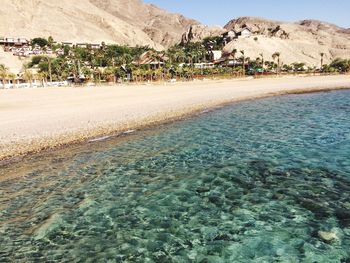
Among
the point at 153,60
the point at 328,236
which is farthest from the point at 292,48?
the point at 328,236

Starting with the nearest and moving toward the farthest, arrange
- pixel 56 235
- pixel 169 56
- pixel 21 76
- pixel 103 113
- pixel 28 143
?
1. pixel 56 235
2. pixel 28 143
3. pixel 103 113
4. pixel 21 76
5. pixel 169 56

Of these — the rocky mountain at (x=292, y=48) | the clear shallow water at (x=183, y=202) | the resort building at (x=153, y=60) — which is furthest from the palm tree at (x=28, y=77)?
the rocky mountain at (x=292, y=48)

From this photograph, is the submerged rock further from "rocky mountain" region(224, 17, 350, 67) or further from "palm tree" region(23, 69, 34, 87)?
"rocky mountain" region(224, 17, 350, 67)

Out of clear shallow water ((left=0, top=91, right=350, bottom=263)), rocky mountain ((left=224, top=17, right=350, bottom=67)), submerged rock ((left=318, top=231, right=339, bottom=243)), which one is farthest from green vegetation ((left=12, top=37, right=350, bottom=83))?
submerged rock ((left=318, top=231, right=339, bottom=243))

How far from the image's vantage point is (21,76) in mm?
94438

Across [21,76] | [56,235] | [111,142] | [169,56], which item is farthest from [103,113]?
[169,56]

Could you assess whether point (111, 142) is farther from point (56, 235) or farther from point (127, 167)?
point (56, 235)

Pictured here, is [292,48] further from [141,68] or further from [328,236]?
[328,236]

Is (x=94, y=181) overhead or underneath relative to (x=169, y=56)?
underneath

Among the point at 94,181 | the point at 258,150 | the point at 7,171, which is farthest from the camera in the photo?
the point at 258,150

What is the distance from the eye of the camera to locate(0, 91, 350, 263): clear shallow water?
9.02m

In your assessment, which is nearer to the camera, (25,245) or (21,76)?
(25,245)

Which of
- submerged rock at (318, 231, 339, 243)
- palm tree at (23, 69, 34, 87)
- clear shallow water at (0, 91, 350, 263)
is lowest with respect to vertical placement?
submerged rock at (318, 231, 339, 243)

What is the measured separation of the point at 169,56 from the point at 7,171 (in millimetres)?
104472
